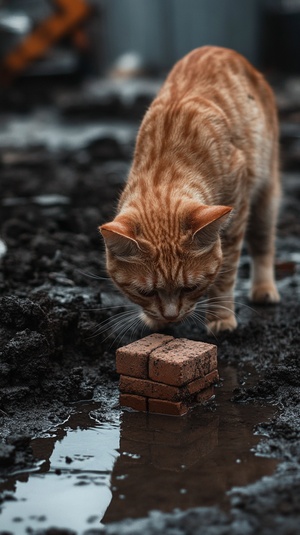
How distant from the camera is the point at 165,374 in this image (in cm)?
417

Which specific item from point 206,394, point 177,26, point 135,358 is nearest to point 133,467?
point 135,358

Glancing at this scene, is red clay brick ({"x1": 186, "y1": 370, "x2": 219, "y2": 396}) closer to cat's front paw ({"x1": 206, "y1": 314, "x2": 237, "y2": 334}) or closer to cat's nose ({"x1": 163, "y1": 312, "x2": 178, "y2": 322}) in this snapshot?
cat's nose ({"x1": 163, "y1": 312, "x2": 178, "y2": 322})

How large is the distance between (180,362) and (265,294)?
1955 mm

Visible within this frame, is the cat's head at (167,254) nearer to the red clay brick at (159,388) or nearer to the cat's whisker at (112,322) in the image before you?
the red clay brick at (159,388)

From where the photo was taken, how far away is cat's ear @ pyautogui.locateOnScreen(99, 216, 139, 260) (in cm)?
411

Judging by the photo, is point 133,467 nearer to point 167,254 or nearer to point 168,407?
point 168,407

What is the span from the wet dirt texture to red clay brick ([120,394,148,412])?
0.13 metres

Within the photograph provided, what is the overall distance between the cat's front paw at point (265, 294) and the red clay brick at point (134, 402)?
6.22 ft

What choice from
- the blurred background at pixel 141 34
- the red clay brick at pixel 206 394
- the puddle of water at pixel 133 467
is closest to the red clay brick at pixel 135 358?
the puddle of water at pixel 133 467

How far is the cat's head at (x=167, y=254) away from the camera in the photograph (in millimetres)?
4246

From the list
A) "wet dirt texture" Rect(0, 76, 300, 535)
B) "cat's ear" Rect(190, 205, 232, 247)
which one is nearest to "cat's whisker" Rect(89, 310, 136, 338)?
"wet dirt texture" Rect(0, 76, 300, 535)

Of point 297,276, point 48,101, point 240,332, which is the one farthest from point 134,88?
point 240,332

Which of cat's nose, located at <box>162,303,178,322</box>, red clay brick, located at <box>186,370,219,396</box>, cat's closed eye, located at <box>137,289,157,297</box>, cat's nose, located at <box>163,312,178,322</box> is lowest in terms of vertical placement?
red clay brick, located at <box>186,370,219,396</box>

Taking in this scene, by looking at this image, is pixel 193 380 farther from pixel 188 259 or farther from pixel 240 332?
pixel 240 332
